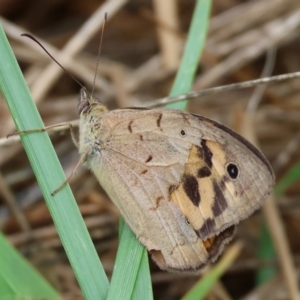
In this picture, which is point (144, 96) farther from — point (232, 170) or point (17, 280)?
point (17, 280)

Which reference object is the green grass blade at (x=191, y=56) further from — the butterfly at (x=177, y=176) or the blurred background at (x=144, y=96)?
the blurred background at (x=144, y=96)

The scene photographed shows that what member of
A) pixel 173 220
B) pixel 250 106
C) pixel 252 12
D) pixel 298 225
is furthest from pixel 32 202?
pixel 252 12

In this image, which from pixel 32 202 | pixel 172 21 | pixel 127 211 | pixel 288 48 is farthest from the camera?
pixel 288 48

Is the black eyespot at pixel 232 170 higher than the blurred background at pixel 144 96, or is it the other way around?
the blurred background at pixel 144 96

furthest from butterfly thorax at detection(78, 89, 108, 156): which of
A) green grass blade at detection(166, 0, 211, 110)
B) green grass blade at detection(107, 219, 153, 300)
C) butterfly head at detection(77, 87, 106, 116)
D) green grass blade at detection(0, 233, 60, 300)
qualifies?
green grass blade at detection(0, 233, 60, 300)

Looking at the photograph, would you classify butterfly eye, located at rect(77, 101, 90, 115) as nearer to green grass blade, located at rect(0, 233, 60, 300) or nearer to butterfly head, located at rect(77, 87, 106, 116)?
butterfly head, located at rect(77, 87, 106, 116)

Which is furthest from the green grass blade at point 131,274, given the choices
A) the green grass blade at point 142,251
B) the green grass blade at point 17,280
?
the green grass blade at point 17,280

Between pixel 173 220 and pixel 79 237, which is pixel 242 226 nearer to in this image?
pixel 173 220
